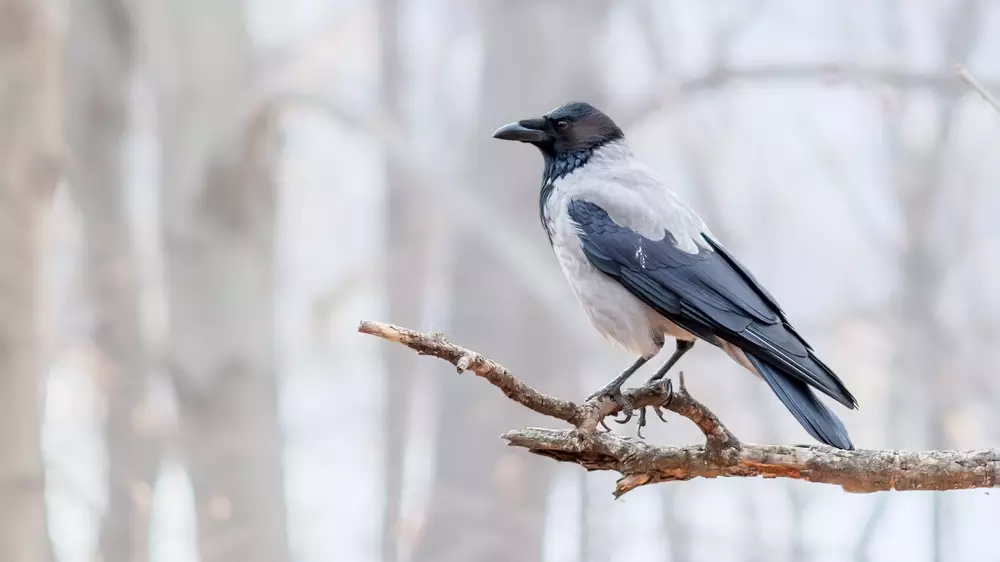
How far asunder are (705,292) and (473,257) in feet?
11.0

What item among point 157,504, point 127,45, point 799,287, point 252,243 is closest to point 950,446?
point 799,287

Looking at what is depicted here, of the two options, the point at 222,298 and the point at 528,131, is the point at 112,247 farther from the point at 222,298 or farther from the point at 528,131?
the point at 528,131

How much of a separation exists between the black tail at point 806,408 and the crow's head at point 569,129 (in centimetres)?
94

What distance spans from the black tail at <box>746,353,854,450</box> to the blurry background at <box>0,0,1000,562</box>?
2.18 m

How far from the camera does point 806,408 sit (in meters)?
1.98

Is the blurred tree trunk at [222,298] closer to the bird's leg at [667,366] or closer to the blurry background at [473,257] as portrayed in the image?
the blurry background at [473,257]

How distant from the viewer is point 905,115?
191 inches

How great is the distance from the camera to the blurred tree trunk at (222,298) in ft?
15.2

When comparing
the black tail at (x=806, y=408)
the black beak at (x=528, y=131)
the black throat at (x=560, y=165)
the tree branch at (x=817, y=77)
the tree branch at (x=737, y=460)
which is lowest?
the tree branch at (x=737, y=460)

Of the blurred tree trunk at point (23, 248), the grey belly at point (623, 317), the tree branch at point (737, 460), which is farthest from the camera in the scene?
the blurred tree trunk at point (23, 248)

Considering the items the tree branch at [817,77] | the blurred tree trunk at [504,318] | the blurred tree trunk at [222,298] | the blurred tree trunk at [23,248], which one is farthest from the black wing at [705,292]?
the blurred tree trunk at [504,318]

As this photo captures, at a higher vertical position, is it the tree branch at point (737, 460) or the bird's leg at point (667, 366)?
the bird's leg at point (667, 366)

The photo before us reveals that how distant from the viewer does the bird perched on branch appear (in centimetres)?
209

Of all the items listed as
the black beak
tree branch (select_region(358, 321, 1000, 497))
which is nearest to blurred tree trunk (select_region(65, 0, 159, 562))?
the black beak
